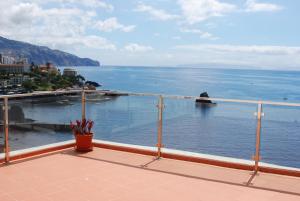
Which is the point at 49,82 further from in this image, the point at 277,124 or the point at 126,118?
the point at 277,124

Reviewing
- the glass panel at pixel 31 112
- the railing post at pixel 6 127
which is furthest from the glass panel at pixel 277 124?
the railing post at pixel 6 127

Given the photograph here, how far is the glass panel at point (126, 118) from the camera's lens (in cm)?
555

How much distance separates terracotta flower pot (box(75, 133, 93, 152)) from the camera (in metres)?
5.31

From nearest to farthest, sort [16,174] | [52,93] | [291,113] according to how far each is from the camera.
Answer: [16,174] → [52,93] → [291,113]

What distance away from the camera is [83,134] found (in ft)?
17.7

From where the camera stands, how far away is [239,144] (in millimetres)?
7656

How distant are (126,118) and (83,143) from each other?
1.50 metres

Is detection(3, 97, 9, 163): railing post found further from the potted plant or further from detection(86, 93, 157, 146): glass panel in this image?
detection(86, 93, 157, 146): glass panel

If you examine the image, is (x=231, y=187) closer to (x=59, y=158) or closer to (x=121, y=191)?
(x=121, y=191)

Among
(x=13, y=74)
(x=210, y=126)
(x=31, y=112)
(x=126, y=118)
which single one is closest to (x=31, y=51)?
(x=13, y=74)

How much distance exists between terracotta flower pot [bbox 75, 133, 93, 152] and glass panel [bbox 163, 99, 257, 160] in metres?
1.21

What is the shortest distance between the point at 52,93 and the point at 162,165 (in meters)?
2.23

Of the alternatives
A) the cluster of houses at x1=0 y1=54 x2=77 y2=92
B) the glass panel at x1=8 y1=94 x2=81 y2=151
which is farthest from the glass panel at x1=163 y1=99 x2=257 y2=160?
the cluster of houses at x1=0 y1=54 x2=77 y2=92

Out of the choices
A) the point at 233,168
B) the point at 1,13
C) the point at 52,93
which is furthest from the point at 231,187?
the point at 1,13
